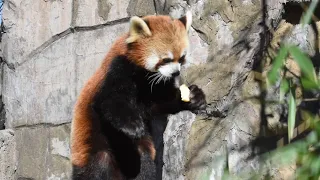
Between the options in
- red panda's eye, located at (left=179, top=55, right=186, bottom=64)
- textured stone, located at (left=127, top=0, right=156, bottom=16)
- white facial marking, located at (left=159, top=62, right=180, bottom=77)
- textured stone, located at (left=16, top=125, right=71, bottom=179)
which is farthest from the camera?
textured stone, located at (left=16, top=125, right=71, bottom=179)

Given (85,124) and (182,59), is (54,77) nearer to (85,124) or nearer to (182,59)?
(85,124)

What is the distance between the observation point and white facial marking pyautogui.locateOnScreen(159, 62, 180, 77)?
12.7 feet

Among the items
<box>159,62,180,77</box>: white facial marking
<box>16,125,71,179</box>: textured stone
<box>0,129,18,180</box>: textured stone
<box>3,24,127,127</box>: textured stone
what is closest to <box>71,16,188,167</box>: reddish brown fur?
<box>159,62,180,77</box>: white facial marking

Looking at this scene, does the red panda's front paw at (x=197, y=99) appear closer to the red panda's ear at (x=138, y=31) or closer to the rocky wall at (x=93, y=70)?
the rocky wall at (x=93, y=70)

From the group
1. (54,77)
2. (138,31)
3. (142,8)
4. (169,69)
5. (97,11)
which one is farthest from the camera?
(54,77)

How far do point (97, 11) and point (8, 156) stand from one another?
1558 mm

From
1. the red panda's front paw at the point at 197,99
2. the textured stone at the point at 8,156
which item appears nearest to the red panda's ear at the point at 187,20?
the red panda's front paw at the point at 197,99

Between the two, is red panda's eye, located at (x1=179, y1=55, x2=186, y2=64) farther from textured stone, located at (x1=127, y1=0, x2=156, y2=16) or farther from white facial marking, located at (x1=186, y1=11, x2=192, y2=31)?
textured stone, located at (x1=127, y1=0, x2=156, y2=16)

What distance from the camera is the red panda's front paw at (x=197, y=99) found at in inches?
160

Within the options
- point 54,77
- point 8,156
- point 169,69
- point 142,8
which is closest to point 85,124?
point 169,69

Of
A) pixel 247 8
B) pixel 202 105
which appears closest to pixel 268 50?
pixel 247 8

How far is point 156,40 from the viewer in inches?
159

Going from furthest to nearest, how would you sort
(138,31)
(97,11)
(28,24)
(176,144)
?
(28,24)
(97,11)
(176,144)
(138,31)

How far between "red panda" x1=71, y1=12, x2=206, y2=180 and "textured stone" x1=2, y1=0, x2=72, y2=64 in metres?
1.25
